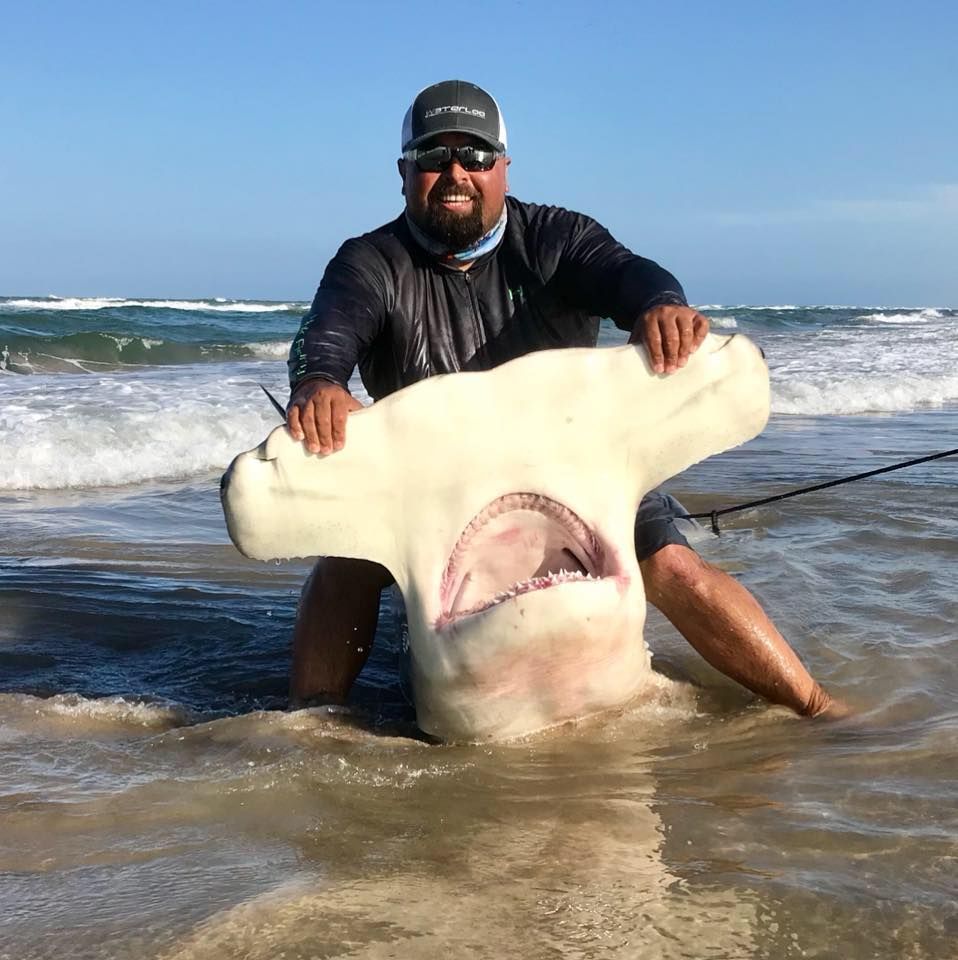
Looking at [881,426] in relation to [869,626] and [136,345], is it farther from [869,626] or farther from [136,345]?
[136,345]

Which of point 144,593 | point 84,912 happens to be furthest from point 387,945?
point 144,593

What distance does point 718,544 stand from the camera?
5582mm

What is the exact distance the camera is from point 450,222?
11.0 ft

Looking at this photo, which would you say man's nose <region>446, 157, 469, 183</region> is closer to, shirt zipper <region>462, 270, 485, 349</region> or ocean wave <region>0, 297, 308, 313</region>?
shirt zipper <region>462, 270, 485, 349</region>

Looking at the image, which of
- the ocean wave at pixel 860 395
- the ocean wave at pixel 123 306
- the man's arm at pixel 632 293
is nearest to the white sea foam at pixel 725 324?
the ocean wave at pixel 123 306

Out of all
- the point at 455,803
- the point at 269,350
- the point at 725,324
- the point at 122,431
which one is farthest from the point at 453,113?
the point at 725,324

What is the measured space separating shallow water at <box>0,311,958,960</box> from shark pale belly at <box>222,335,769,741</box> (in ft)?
0.92

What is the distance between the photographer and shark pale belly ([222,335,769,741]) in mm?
2561

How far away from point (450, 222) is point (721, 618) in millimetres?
1313

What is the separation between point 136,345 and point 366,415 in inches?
748

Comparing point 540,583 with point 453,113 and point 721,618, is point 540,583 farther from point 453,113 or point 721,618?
point 453,113

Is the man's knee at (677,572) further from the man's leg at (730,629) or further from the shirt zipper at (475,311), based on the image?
the shirt zipper at (475,311)

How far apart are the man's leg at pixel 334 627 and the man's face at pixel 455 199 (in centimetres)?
95

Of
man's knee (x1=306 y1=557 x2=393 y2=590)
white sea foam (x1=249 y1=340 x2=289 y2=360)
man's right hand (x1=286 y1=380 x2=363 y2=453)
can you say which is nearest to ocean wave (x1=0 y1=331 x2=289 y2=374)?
white sea foam (x1=249 y1=340 x2=289 y2=360)
